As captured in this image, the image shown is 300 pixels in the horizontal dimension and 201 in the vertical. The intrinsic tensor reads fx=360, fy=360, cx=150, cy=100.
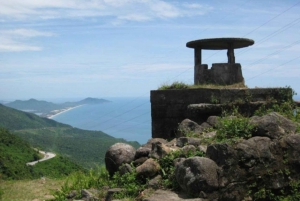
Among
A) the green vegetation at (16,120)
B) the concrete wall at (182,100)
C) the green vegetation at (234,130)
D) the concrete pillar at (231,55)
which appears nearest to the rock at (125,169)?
the green vegetation at (234,130)

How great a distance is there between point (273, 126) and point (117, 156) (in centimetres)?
285

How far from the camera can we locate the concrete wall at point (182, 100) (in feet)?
29.9

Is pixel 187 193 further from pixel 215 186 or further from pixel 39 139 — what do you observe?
pixel 39 139

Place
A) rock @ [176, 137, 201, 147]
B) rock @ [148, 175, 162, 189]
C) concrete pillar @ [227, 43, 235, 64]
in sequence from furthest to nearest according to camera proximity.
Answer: concrete pillar @ [227, 43, 235, 64] → rock @ [176, 137, 201, 147] → rock @ [148, 175, 162, 189]

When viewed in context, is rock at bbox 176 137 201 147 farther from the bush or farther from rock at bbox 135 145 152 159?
the bush

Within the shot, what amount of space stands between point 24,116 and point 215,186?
122 metres

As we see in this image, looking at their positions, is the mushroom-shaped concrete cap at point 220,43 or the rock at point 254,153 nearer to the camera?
the rock at point 254,153

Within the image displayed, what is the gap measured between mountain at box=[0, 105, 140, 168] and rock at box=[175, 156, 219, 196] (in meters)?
52.3

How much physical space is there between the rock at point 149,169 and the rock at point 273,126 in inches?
66.0

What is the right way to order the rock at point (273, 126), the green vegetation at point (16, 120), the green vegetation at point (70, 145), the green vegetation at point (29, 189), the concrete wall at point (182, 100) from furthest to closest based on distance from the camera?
the green vegetation at point (16, 120) → the green vegetation at point (70, 145) → the concrete wall at point (182, 100) → the green vegetation at point (29, 189) → the rock at point (273, 126)

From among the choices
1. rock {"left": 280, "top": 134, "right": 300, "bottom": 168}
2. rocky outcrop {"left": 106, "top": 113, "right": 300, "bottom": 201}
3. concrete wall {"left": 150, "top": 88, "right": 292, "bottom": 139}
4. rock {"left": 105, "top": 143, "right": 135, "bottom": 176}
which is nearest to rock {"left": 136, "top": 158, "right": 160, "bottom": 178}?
rocky outcrop {"left": 106, "top": 113, "right": 300, "bottom": 201}

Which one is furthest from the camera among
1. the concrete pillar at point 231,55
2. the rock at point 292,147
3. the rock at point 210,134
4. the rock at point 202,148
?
the concrete pillar at point 231,55

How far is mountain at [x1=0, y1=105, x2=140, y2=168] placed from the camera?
7238 centimetres

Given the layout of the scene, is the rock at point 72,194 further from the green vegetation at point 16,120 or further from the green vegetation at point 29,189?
the green vegetation at point 16,120
